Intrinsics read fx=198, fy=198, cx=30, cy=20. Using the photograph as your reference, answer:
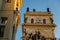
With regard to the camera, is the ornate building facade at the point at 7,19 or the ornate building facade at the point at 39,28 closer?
A: the ornate building facade at the point at 7,19

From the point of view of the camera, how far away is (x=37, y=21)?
46.1m

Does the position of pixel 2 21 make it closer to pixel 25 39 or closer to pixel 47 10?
pixel 25 39

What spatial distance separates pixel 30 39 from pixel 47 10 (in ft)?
32.6

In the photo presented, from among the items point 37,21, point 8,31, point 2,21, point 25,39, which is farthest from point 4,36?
point 37,21

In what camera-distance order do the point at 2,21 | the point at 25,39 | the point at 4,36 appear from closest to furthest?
the point at 4,36 < the point at 2,21 < the point at 25,39

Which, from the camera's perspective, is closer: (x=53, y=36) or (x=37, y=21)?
(x=53, y=36)

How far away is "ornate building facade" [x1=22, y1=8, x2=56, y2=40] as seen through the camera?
42.5 metres

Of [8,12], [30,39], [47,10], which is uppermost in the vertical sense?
[47,10]

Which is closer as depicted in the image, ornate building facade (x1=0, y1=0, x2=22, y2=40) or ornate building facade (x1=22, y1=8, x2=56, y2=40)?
ornate building facade (x1=0, y1=0, x2=22, y2=40)

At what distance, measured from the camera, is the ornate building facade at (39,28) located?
4247 cm

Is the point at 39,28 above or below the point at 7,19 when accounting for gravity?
below

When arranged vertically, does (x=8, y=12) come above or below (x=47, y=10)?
below

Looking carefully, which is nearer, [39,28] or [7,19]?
[7,19]

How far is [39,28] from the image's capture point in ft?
142
